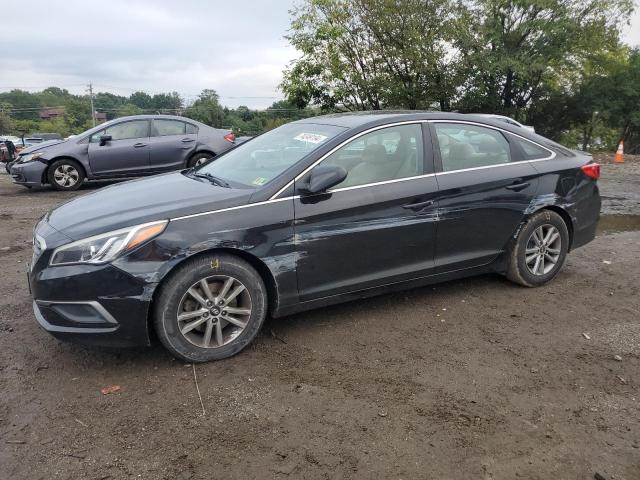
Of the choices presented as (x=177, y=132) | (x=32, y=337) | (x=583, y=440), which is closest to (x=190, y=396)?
(x=32, y=337)

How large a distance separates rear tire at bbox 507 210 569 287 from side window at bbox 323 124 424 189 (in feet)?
3.95

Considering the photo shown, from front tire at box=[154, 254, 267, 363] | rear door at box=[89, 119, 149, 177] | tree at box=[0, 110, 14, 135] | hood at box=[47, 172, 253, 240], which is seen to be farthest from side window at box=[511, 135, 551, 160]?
tree at box=[0, 110, 14, 135]

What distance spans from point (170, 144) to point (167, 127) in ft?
1.31

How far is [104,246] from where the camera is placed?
315cm

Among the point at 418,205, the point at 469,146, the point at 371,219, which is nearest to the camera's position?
the point at 371,219

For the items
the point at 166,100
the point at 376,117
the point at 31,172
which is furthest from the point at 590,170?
the point at 166,100

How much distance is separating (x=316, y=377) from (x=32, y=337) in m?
2.08

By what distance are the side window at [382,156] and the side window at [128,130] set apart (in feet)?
26.2

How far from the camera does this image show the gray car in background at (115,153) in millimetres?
10375

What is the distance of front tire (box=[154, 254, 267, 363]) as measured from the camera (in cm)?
323

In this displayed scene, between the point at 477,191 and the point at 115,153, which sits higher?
the point at 115,153

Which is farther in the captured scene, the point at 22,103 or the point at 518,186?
the point at 22,103

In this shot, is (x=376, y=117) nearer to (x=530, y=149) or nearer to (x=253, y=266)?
(x=530, y=149)

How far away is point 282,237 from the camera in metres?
3.51
